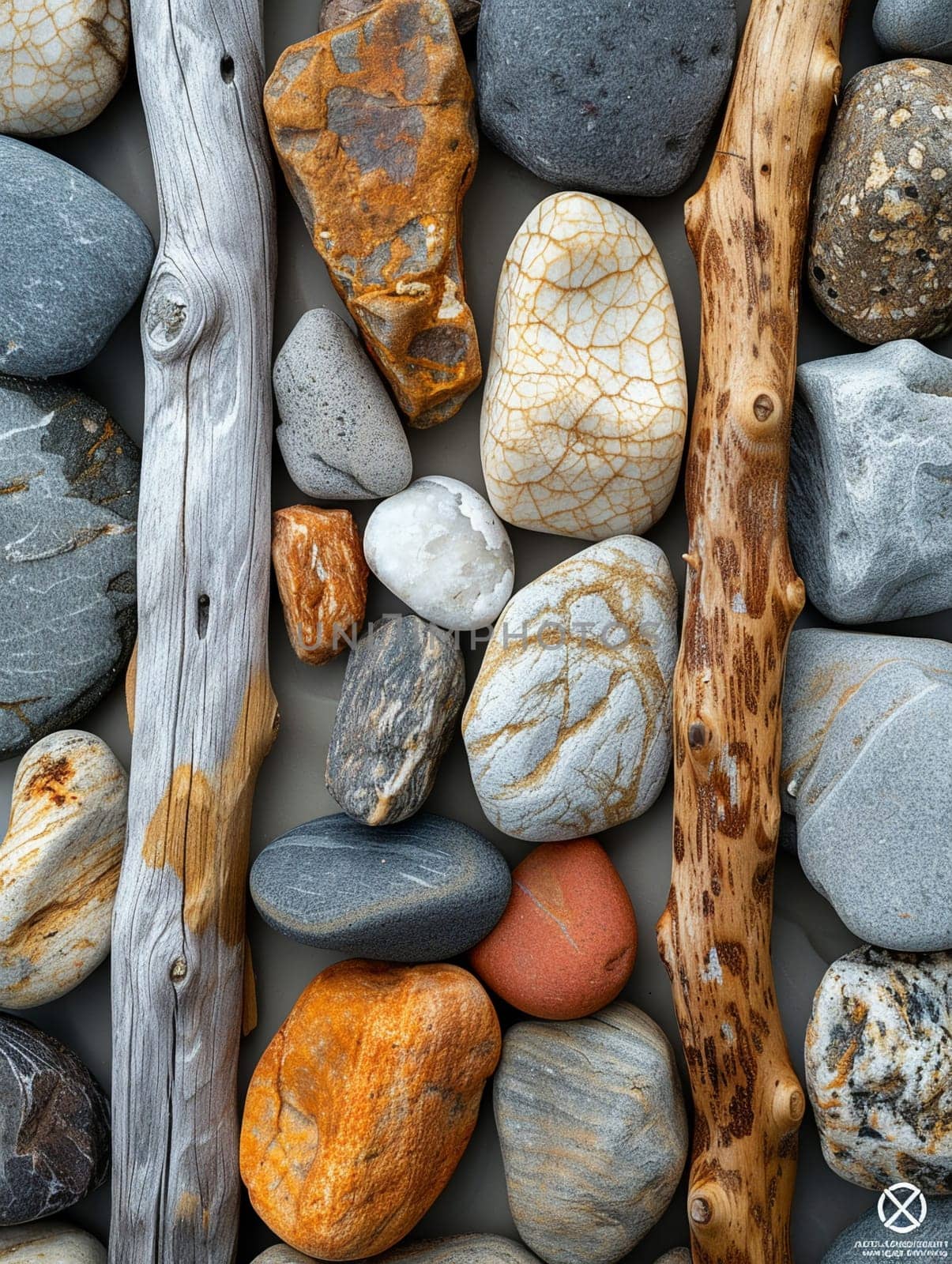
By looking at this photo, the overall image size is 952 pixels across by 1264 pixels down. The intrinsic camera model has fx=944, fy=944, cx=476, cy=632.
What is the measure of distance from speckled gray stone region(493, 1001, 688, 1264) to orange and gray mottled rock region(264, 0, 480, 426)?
5.06 feet

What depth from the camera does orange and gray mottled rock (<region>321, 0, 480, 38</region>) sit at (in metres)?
2.02

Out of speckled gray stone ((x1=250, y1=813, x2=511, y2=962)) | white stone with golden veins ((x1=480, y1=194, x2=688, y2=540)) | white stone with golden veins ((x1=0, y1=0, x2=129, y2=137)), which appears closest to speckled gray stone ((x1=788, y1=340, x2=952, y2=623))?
white stone with golden veins ((x1=480, y1=194, x2=688, y2=540))

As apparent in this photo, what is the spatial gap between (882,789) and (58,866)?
5.74ft

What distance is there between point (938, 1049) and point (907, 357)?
53.8 inches

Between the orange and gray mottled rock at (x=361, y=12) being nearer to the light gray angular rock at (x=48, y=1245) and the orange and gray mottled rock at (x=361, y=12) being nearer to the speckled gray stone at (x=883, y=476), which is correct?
the speckled gray stone at (x=883, y=476)

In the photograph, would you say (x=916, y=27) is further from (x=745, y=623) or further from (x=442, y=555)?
(x=442, y=555)

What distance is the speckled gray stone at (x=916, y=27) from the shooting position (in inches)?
74.4

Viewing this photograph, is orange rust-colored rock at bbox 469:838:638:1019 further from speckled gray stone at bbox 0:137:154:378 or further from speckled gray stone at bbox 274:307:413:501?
speckled gray stone at bbox 0:137:154:378

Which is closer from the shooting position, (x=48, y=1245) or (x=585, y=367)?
(x=585, y=367)

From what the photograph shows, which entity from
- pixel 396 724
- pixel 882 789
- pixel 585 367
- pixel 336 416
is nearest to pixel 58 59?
pixel 336 416

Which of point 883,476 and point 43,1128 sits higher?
point 883,476

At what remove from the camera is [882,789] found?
1855 millimetres

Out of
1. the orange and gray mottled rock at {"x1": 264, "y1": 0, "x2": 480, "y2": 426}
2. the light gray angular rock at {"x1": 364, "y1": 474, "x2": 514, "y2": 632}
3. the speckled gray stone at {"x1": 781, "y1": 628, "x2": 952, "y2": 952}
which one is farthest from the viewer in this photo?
the light gray angular rock at {"x1": 364, "y1": 474, "x2": 514, "y2": 632}

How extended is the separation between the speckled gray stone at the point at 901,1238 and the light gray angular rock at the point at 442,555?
4.89 ft
